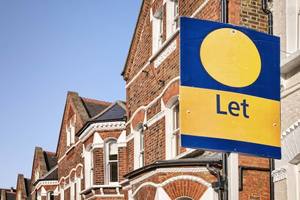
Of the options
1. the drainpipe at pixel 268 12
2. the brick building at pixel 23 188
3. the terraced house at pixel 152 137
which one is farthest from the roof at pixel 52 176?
the drainpipe at pixel 268 12

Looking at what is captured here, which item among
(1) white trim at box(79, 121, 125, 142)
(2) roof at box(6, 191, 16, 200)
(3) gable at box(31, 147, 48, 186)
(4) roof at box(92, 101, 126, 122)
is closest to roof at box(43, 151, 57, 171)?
(3) gable at box(31, 147, 48, 186)

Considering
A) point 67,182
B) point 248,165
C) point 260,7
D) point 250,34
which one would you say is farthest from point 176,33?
point 67,182

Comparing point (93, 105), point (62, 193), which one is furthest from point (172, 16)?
point (62, 193)

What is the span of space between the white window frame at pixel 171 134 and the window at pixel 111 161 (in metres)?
9.07

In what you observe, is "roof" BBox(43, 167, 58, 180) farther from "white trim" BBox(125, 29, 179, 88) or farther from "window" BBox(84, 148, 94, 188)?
"white trim" BBox(125, 29, 179, 88)

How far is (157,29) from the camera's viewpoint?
19.2 metres

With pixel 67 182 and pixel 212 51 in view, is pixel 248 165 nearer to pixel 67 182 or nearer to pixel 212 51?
pixel 212 51

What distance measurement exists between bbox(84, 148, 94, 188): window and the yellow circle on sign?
19879 mm

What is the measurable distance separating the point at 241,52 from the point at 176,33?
1000 centimetres

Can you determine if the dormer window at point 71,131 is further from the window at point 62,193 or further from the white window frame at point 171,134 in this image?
the white window frame at point 171,134

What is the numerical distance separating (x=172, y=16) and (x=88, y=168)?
10.3 m

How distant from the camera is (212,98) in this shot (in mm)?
6582

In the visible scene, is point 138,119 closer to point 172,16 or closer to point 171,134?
point 171,134

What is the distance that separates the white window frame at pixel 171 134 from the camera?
16.8 m
